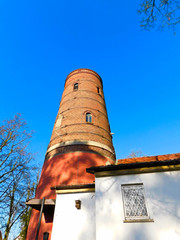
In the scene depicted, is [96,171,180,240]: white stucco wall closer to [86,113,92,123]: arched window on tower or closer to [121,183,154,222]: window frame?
[121,183,154,222]: window frame

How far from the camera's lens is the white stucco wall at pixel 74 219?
613 centimetres


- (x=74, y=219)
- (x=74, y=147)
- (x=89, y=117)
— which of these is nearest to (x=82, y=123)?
(x=89, y=117)

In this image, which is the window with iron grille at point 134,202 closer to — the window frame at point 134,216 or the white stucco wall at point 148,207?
the window frame at point 134,216

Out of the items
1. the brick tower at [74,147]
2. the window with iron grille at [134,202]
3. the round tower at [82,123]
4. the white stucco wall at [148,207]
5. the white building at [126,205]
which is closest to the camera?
the white stucco wall at [148,207]

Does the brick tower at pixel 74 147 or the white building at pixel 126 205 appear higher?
the brick tower at pixel 74 147

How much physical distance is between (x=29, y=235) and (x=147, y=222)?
7241 mm

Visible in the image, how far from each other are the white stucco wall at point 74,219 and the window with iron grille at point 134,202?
5.02ft

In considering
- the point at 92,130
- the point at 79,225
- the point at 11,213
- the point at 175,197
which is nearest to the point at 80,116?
the point at 92,130

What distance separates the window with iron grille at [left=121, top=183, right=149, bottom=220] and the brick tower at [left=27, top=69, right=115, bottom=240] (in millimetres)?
3577

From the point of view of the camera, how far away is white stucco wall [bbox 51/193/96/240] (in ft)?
20.1

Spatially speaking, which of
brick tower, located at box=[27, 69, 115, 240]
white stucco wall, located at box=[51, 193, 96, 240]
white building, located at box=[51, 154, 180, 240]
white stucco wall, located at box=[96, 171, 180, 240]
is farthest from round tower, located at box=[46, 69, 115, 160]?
white stucco wall, located at box=[96, 171, 180, 240]

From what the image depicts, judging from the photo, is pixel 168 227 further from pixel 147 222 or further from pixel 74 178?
pixel 74 178

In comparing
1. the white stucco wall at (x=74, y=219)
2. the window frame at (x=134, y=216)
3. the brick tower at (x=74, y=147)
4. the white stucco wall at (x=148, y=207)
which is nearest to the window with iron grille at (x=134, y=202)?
the window frame at (x=134, y=216)

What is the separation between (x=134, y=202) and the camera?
5.68 meters
